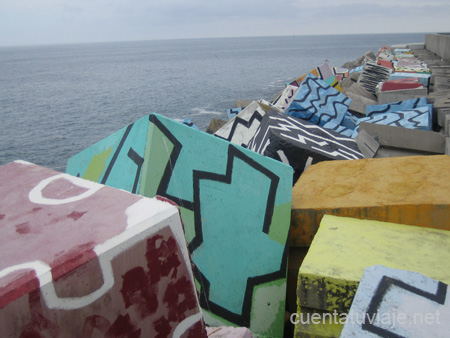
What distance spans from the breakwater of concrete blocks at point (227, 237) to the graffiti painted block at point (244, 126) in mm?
23

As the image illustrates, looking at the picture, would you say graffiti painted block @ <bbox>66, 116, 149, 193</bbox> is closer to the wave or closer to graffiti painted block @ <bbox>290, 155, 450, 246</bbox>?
graffiti painted block @ <bbox>290, 155, 450, 246</bbox>

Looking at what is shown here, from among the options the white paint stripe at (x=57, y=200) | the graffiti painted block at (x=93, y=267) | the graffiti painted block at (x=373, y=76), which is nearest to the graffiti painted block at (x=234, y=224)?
the white paint stripe at (x=57, y=200)

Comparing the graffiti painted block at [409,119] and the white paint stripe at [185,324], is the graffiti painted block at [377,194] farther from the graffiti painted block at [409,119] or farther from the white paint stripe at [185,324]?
the graffiti painted block at [409,119]

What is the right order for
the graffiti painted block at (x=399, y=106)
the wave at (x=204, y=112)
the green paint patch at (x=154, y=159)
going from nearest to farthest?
the green paint patch at (x=154, y=159) → the graffiti painted block at (x=399, y=106) → the wave at (x=204, y=112)

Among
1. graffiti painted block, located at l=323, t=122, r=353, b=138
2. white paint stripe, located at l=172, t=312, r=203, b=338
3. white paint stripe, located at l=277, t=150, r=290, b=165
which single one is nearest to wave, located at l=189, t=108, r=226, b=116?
graffiti painted block, located at l=323, t=122, r=353, b=138

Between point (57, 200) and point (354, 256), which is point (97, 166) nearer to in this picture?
point (57, 200)

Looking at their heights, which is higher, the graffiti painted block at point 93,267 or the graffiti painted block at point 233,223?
the graffiti painted block at point 93,267

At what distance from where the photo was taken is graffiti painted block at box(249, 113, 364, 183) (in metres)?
4.62

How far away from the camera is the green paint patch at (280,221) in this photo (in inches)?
126

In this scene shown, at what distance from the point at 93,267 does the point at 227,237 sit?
1823mm

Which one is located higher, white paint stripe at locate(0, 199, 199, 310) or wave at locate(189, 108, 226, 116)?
white paint stripe at locate(0, 199, 199, 310)

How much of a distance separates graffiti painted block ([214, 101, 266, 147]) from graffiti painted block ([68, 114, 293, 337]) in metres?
2.92

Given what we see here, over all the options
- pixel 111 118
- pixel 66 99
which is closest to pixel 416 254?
pixel 111 118

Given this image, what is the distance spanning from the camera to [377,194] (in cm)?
334
